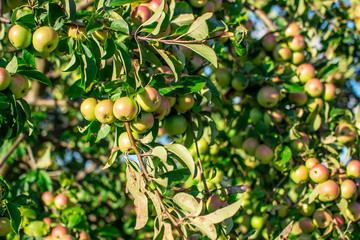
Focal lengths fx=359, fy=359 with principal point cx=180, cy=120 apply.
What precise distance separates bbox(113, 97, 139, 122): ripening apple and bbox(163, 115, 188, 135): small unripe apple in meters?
0.32

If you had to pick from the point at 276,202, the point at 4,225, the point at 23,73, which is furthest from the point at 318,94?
the point at 4,225

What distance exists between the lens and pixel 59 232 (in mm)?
1687

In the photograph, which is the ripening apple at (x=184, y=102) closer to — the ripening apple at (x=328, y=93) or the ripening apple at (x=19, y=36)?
the ripening apple at (x=19, y=36)

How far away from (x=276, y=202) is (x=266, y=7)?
1.21 meters

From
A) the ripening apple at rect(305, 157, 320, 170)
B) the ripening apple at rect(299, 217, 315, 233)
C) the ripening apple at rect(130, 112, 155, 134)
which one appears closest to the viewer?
the ripening apple at rect(130, 112, 155, 134)

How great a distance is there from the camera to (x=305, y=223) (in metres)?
1.85

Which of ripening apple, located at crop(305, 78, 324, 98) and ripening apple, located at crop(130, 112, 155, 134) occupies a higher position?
ripening apple, located at crop(130, 112, 155, 134)

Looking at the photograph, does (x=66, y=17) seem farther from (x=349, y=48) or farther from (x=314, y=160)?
(x=349, y=48)

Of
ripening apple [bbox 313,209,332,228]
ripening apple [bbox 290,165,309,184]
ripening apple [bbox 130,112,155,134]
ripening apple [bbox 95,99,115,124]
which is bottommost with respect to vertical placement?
ripening apple [bbox 313,209,332,228]

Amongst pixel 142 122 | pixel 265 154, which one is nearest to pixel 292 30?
pixel 265 154

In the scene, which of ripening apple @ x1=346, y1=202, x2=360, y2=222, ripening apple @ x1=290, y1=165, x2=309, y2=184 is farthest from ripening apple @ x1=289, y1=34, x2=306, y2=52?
ripening apple @ x1=346, y1=202, x2=360, y2=222

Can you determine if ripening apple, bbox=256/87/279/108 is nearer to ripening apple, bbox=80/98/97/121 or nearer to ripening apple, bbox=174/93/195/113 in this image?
ripening apple, bbox=174/93/195/113

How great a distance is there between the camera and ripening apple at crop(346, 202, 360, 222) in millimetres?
1676

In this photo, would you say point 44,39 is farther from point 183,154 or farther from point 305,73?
point 305,73
